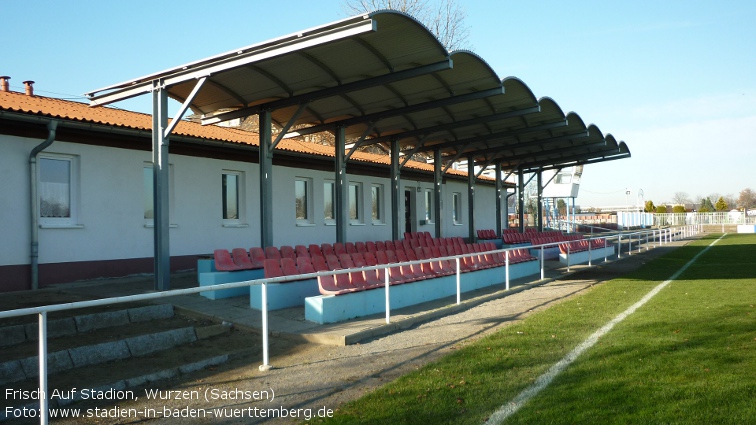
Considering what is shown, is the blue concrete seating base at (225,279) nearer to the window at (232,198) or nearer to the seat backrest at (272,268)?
the seat backrest at (272,268)

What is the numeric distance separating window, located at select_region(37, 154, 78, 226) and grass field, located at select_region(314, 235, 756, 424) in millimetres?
9103

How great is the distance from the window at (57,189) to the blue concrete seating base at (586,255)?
15236 mm

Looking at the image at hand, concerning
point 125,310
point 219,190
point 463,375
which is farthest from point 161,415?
point 219,190

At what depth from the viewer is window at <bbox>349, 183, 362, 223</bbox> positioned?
21.8 meters

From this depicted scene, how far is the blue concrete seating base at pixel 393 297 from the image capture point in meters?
9.45

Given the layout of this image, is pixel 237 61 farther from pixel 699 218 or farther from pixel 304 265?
pixel 699 218

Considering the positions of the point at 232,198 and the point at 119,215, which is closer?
the point at 119,215

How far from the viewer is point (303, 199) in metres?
19.2

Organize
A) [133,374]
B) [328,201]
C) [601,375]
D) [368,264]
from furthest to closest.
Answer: [328,201], [368,264], [133,374], [601,375]

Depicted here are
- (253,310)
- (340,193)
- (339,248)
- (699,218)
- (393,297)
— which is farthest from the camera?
(699,218)

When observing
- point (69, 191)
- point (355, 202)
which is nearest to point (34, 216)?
point (69, 191)

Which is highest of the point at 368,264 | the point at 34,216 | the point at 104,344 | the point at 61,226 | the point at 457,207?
the point at 457,207

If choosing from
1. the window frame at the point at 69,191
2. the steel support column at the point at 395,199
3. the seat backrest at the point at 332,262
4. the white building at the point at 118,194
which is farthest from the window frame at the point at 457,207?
the window frame at the point at 69,191

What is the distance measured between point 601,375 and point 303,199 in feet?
46.6
